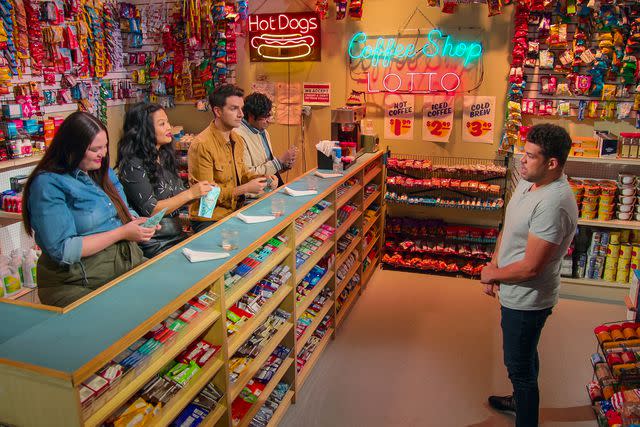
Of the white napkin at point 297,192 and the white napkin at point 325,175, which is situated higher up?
the white napkin at point 325,175

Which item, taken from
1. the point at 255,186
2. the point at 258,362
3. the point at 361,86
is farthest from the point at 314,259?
the point at 361,86

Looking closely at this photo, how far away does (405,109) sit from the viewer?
6020 millimetres

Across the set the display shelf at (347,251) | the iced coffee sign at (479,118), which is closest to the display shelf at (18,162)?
the display shelf at (347,251)

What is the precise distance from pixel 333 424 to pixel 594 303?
329 cm

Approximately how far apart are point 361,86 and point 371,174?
46.1 inches

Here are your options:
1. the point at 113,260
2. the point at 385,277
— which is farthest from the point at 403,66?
the point at 113,260

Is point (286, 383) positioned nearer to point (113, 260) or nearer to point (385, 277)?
point (113, 260)

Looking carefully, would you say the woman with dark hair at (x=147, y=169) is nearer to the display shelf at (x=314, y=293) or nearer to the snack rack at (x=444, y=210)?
the display shelf at (x=314, y=293)

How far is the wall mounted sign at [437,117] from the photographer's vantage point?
5859mm

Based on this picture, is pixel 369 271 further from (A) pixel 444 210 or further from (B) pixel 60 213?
(B) pixel 60 213

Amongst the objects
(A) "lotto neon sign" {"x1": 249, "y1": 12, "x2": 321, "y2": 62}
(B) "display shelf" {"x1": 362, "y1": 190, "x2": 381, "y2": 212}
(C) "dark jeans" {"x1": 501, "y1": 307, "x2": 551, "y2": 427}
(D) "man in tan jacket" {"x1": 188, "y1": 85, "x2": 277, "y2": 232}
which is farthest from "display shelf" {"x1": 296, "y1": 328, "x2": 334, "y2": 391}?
(A) "lotto neon sign" {"x1": 249, "y1": 12, "x2": 321, "y2": 62}

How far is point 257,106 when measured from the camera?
4305 mm

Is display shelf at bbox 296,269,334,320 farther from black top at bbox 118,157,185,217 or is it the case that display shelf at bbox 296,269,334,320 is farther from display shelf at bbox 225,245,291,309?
black top at bbox 118,157,185,217

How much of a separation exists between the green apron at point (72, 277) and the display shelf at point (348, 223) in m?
2.19
